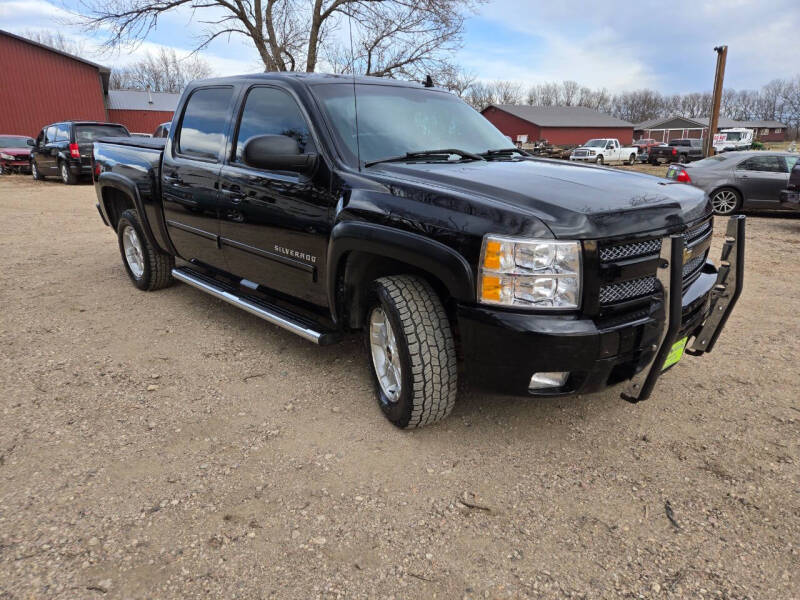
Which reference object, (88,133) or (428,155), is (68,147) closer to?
(88,133)

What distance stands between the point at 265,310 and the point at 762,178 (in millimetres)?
10665

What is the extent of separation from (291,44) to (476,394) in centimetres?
2444

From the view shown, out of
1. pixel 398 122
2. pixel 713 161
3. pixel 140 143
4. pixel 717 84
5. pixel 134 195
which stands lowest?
pixel 134 195

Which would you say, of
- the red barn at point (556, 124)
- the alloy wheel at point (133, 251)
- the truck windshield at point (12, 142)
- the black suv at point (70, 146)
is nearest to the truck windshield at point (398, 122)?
the alloy wheel at point (133, 251)

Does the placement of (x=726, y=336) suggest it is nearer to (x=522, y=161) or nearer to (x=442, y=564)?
(x=522, y=161)

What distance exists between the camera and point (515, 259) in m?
2.30

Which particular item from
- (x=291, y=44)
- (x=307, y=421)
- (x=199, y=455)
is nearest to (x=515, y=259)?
(x=307, y=421)

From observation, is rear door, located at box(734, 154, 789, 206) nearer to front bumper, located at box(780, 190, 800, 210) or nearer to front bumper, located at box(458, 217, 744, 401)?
front bumper, located at box(780, 190, 800, 210)

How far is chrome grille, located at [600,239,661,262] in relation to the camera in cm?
236

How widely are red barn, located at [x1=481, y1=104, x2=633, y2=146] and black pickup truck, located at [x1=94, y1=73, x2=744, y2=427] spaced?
197ft

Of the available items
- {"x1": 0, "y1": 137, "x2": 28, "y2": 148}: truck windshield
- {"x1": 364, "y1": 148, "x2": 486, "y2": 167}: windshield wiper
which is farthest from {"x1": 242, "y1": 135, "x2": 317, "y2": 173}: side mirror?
{"x1": 0, "y1": 137, "x2": 28, "y2": 148}: truck windshield

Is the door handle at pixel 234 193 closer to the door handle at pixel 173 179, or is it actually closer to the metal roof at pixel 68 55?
the door handle at pixel 173 179

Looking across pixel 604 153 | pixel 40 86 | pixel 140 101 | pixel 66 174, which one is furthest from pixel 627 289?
pixel 140 101

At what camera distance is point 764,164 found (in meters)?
10.8
